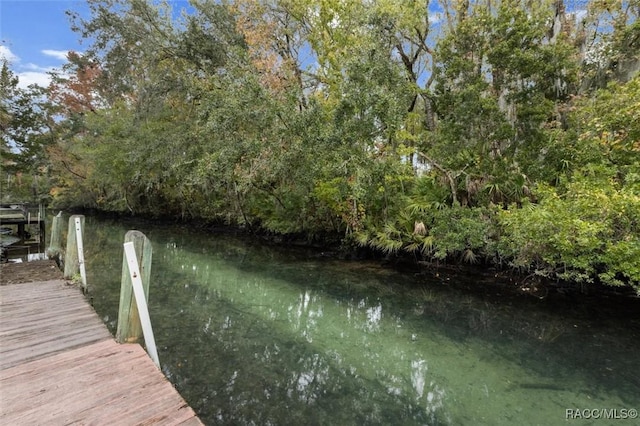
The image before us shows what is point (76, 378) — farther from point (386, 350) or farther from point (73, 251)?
point (73, 251)

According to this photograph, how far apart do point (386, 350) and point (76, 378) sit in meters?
4.03

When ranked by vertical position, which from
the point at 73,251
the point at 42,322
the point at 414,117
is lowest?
the point at 42,322

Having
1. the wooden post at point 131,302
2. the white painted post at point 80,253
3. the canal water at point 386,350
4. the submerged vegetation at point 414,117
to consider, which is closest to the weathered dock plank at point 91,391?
the wooden post at point 131,302

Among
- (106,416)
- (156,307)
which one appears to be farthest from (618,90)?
(156,307)

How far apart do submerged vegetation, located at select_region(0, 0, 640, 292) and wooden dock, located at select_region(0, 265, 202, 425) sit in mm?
6704

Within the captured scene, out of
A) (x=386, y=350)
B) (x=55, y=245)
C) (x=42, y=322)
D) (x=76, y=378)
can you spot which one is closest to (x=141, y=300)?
(x=76, y=378)

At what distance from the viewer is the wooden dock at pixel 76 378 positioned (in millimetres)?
2232

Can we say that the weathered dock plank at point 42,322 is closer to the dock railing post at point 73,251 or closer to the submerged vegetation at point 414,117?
the dock railing post at point 73,251

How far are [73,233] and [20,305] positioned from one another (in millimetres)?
1698

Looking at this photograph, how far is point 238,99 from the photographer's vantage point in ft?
34.0

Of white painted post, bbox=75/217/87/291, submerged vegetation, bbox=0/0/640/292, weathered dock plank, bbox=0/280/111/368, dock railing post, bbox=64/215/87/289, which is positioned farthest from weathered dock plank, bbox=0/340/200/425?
submerged vegetation, bbox=0/0/640/292

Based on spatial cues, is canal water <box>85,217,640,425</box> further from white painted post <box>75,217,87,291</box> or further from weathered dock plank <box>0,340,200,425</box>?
weathered dock plank <box>0,340,200,425</box>

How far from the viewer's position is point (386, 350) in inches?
202

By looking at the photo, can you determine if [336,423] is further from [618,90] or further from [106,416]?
[618,90]
